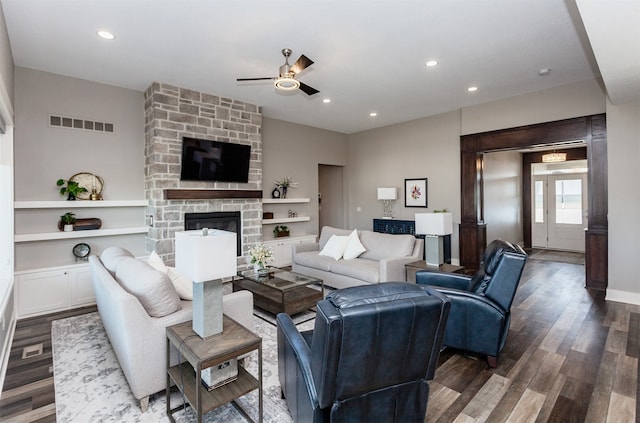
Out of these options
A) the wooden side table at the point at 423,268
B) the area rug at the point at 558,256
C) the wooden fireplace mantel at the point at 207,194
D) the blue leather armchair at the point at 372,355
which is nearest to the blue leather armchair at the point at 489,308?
the wooden side table at the point at 423,268

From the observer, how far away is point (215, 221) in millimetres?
5434

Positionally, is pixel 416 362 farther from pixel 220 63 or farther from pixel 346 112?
pixel 346 112

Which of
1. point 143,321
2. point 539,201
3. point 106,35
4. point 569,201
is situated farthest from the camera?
point 539,201

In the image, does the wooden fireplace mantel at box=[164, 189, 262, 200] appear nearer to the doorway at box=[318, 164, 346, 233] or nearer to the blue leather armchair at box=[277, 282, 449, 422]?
the doorway at box=[318, 164, 346, 233]

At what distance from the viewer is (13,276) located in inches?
146

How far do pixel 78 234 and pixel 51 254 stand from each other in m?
0.42

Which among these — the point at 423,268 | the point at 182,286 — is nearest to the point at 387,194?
the point at 423,268

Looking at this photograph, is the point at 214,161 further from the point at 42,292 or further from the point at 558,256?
the point at 558,256

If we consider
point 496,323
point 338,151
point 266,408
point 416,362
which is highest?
point 338,151

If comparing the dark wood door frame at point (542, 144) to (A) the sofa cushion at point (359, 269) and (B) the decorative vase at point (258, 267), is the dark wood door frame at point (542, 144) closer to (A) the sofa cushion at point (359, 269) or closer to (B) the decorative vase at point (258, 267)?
(A) the sofa cushion at point (359, 269)

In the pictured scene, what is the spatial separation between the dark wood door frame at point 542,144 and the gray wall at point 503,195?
1133mm

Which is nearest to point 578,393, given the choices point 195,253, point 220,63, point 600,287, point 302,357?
point 302,357

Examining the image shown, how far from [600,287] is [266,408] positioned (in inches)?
204

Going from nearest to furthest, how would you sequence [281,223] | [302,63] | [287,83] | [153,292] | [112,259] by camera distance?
1. [153,292]
2. [112,259]
3. [302,63]
4. [287,83]
5. [281,223]
